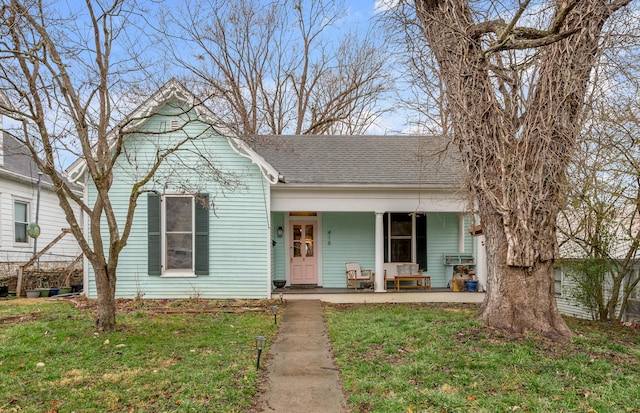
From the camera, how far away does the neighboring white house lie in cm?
1250

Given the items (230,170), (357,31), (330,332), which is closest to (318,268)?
(230,170)

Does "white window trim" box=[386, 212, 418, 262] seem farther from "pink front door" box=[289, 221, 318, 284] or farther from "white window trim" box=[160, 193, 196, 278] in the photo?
"white window trim" box=[160, 193, 196, 278]

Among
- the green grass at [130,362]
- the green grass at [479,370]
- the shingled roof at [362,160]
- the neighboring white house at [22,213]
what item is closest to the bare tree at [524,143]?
the green grass at [479,370]

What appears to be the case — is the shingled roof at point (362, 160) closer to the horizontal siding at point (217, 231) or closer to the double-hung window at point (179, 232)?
the horizontal siding at point (217, 231)

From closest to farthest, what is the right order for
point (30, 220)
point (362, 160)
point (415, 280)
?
point (415, 280) → point (362, 160) → point (30, 220)

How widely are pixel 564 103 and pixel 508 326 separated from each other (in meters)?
3.42

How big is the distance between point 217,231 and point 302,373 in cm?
587

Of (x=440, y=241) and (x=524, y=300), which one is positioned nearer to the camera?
(x=524, y=300)

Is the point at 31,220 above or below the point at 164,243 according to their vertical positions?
above

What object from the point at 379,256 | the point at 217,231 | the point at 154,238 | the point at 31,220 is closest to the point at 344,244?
the point at 379,256

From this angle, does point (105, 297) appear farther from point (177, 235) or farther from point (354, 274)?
point (354, 274)

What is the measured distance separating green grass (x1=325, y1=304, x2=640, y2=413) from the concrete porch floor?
3.68m

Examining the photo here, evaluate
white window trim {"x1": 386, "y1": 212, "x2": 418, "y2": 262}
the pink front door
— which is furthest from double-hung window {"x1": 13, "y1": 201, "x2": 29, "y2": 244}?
white window trim {"x1": 386, "y1": 212, "x2": 418, "y2": 262}

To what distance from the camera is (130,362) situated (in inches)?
205
